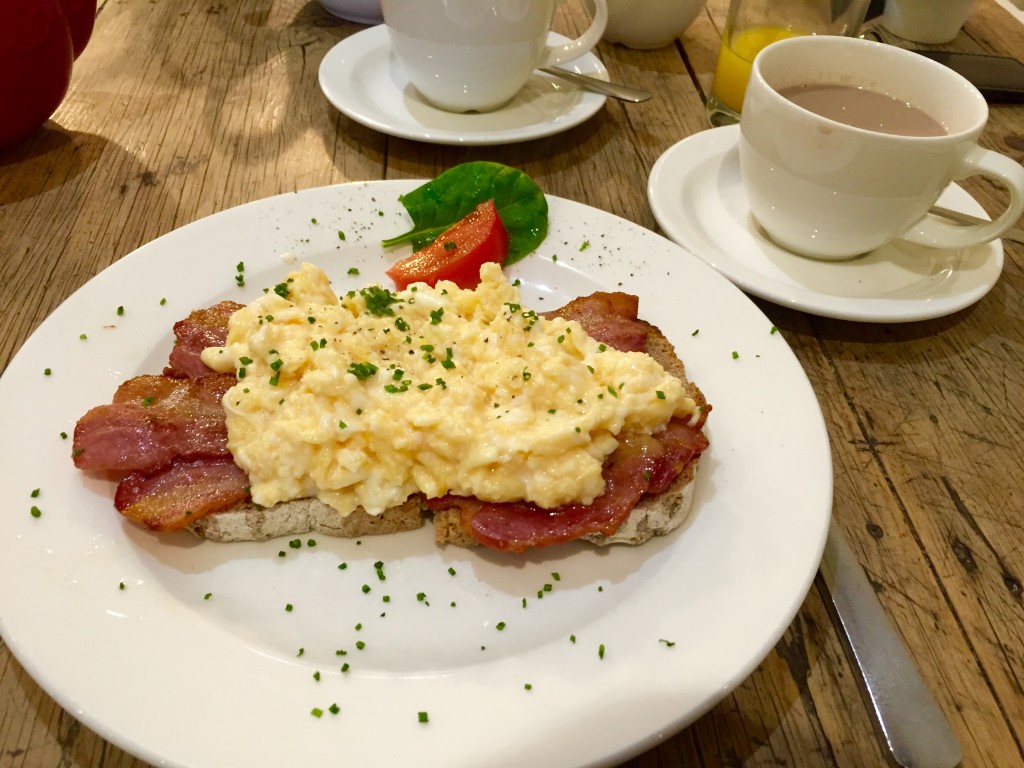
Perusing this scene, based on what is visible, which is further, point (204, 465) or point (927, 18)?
point (927, 18)

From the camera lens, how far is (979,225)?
2.18 meters

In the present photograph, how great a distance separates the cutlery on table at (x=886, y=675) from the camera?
4.30ft

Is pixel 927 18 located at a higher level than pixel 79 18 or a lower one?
lower

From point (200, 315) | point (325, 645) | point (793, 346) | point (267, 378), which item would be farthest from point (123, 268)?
point (793, 346)

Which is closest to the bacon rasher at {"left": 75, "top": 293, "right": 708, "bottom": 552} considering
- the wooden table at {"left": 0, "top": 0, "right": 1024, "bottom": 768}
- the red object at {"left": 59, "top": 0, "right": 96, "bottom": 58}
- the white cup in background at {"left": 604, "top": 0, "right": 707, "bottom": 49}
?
the wooden table at {"left": 0, "top": 0, "right": 1024, "bottom": 768}

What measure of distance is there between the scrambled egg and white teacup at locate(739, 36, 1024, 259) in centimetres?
89

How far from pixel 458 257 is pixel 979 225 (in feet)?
5.36

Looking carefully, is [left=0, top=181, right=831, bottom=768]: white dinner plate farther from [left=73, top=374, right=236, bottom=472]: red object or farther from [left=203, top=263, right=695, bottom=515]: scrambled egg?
A: [left=203, top=263, right=695, bottom=515]: scrambled egg

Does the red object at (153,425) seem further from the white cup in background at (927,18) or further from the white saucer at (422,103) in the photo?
the white cup in background at (927,18)

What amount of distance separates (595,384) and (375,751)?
0.88 meters

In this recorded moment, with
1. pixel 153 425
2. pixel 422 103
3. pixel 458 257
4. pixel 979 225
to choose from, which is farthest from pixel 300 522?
pixel 979 225

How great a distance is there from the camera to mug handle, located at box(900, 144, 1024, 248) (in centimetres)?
197

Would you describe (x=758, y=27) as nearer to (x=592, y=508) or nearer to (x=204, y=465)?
(x=592, y=508)

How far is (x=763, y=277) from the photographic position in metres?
2.10
